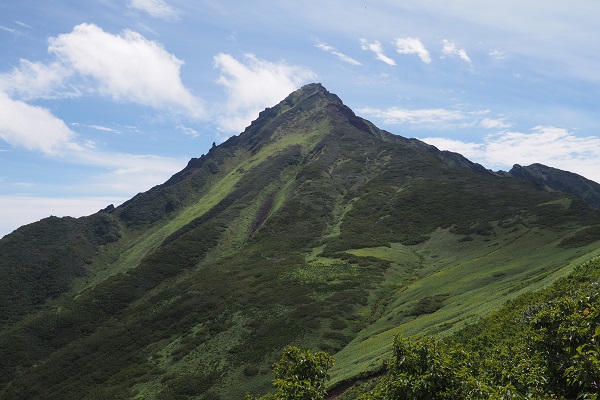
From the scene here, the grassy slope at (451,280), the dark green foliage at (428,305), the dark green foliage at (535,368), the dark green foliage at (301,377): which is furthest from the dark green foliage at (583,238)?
the dark green foliage at (301,377)

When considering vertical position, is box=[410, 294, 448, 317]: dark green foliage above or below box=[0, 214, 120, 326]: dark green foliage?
below

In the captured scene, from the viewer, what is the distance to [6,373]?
6881 cm

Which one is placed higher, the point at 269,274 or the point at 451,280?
the point at 269,274

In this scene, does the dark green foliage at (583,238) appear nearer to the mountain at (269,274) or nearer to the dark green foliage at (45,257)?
the mountain at (269,274)

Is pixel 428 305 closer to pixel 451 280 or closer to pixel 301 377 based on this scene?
pixel 451 280

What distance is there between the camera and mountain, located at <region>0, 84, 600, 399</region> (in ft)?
170

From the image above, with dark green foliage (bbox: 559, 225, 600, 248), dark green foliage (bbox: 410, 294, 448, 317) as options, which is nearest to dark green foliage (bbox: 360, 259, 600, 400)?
dark green foliage (bbox: 410, 294, 448, 317)

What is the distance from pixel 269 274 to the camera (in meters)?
79.7

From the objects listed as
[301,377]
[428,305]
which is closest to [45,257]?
[428,305]

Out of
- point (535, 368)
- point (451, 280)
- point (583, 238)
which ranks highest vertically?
point (535, 368)

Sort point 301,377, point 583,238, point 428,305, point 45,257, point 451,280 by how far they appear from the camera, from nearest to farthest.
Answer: point 301,377, point 428,305, point 451,280, point 583,238, point 45,257

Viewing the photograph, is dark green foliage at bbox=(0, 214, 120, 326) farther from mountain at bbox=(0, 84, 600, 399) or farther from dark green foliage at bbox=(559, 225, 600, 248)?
dark green foliage at bbox=(559, 225, 600, 248)

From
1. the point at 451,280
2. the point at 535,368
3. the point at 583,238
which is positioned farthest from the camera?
the point at 583,238

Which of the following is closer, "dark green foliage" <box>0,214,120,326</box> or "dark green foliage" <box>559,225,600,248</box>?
"dark green foliage" <box>559,225,600,248</box>
